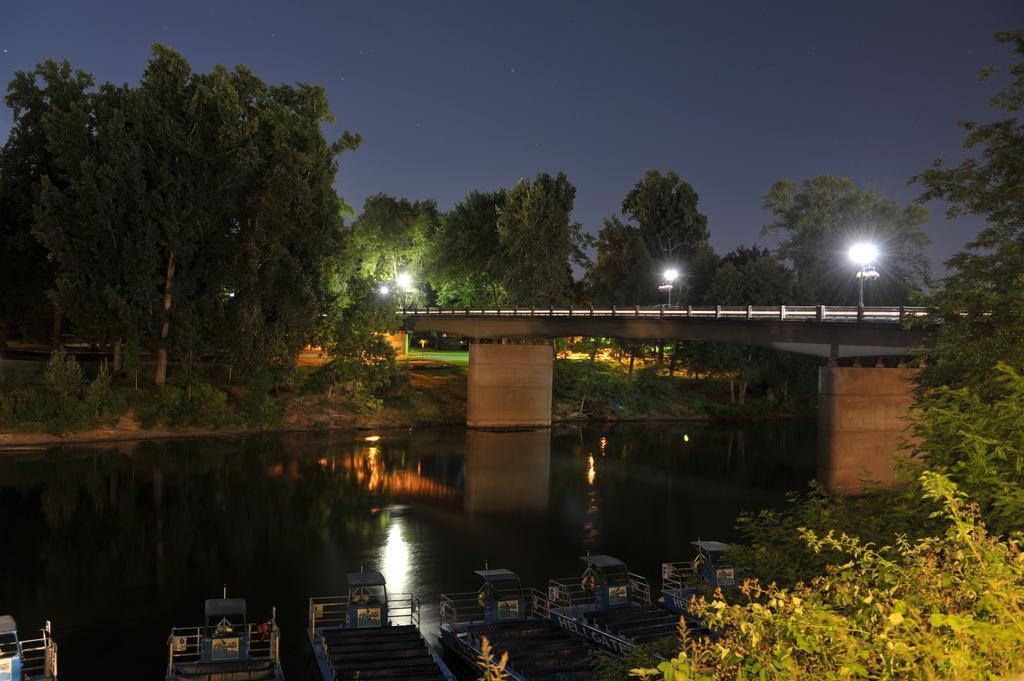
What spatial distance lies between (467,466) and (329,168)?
91.8ft

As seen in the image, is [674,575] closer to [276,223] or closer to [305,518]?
[305,518]

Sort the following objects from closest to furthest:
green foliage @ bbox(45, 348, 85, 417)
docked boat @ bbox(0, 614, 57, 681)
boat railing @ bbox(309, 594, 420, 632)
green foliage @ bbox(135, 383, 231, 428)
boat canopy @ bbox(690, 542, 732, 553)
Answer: docked boat @ bbox(0, 614, 57, 681) → boat railing @ bbox(309, 594, 420, 632) → boat canopy @ bbox(690, 542, 732, 553) → green foliage @ bbox(45, 348, 85, 417) → green foliage @ bbox(135, 383, 231, 428)

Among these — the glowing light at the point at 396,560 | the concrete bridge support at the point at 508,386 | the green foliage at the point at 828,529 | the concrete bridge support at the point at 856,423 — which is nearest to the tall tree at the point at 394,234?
the concrete bridge support at the point at 508,386

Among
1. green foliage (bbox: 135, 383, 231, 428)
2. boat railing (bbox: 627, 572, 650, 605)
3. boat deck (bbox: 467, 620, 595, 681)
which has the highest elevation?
green foliage (bbox: 135, 383, 231, 428)

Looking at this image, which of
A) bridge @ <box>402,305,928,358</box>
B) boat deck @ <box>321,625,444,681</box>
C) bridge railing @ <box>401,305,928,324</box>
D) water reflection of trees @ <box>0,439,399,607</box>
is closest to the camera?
boat deck @ <box>321,625,444,681</box>

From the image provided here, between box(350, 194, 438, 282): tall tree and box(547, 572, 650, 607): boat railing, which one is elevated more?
box(350, 194, 438, 282): tall tree

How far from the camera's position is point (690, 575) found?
96.0 feet

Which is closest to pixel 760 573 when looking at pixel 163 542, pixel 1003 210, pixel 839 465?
pixel 1003 210

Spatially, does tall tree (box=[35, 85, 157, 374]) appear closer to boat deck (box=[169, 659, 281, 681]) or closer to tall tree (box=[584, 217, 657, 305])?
boat deck (box=[169, 659, 281, 681])

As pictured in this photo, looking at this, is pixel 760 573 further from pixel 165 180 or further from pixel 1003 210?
Result: pixel 165 180

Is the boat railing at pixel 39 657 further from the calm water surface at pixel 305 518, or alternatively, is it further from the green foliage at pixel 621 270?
the green foliage at pixel 621 270

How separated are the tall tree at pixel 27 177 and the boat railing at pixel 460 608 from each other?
5257 cm

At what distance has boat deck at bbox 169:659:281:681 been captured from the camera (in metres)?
21.4

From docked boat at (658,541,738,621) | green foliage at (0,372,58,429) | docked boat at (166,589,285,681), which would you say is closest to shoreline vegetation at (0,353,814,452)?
green foliage at (0,372,58,429)
